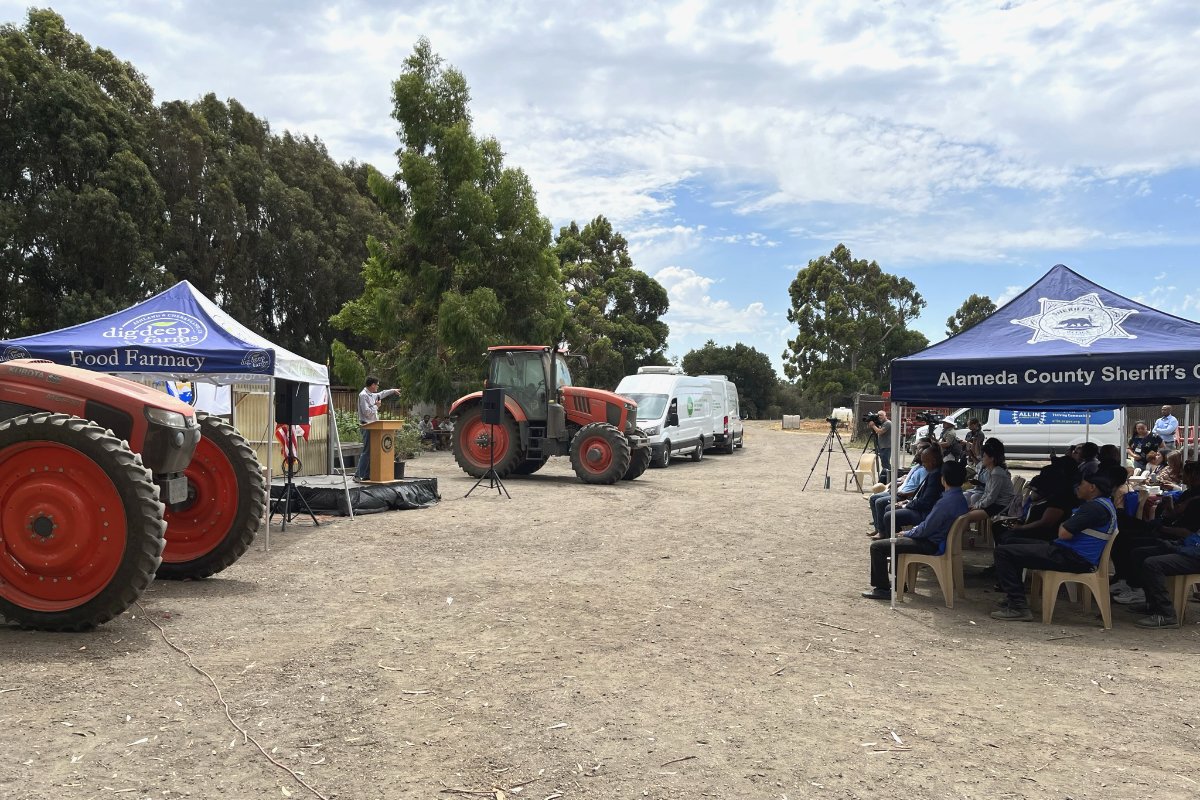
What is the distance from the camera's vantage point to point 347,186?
3838 cm

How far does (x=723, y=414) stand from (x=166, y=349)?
17559 mm

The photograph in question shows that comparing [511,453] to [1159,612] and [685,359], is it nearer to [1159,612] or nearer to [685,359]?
[1159,612]

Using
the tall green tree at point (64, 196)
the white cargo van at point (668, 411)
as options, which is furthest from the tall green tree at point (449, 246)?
the tall green tree at point (64, 196)

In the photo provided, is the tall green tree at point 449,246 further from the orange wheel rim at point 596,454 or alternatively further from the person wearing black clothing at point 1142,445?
the person wearing black clothing at point 1142,445

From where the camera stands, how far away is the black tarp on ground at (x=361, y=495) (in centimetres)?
1138

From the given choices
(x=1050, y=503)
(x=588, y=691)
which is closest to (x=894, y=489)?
(x=1050, y=503)

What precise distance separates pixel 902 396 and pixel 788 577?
199 cm

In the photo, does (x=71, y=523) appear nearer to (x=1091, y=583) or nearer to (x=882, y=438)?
(x=1091, y=583)

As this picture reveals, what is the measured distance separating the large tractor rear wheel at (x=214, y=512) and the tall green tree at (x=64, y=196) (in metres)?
20.9

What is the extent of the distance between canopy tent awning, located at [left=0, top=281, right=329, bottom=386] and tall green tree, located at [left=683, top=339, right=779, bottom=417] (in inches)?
1851

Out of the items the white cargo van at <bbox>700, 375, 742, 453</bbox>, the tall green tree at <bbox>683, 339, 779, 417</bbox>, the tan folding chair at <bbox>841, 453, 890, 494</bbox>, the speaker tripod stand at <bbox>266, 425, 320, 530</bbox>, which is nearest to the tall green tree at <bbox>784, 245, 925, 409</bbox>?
the tall green tree at <bbox>683, 339, 779, 417</bbox>

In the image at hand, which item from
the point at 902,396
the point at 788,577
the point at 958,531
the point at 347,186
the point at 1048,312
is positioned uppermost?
the point at 347,186

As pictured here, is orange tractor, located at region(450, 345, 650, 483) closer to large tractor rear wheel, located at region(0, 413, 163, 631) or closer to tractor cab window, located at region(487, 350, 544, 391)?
tractor cab window, located at region(487, 350, 544, 391)

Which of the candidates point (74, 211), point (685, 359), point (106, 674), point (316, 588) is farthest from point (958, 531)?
point (685, 359)
